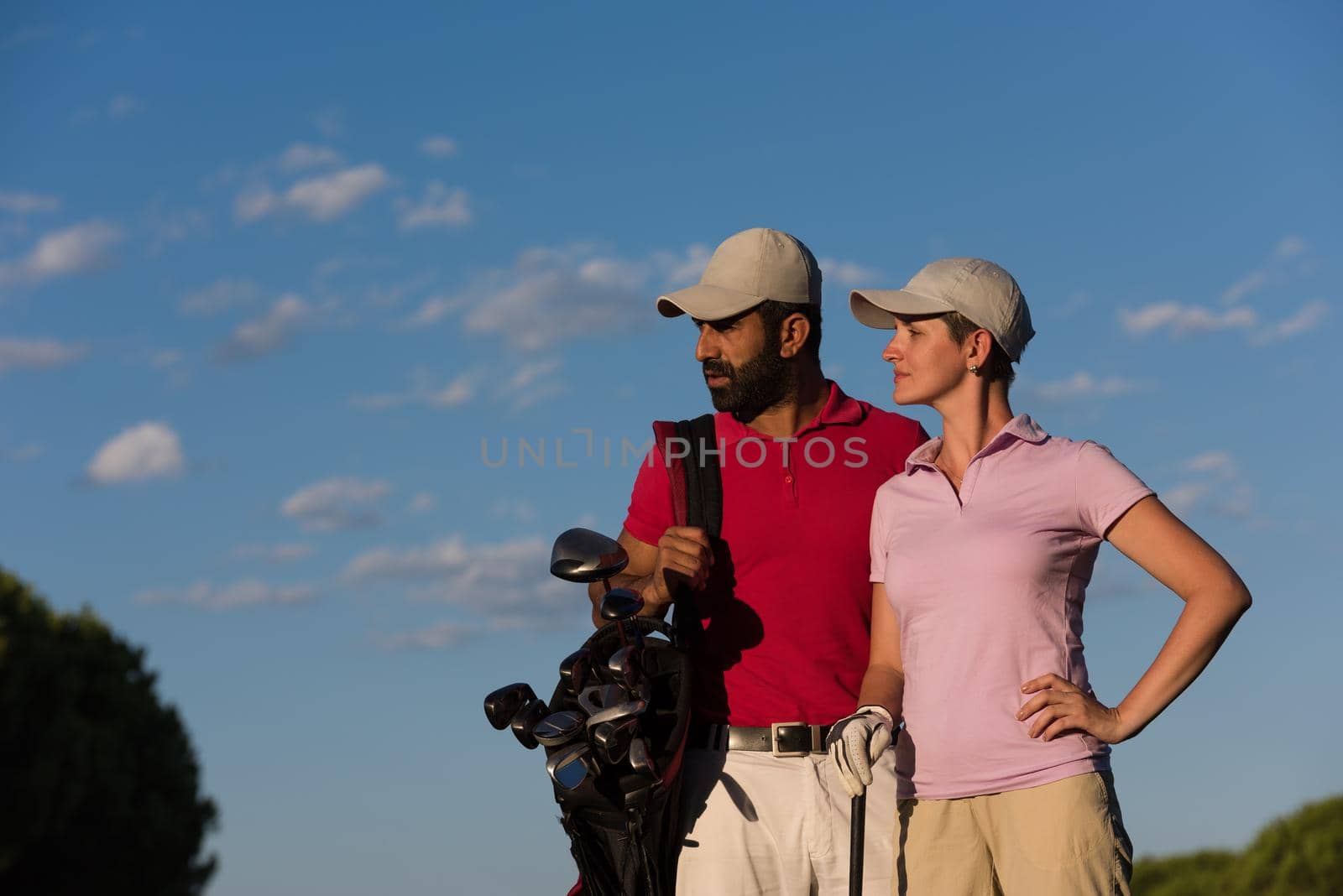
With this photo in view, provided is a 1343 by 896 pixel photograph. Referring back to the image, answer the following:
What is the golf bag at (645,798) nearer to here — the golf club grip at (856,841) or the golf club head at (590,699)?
the golf club head at (590,699)

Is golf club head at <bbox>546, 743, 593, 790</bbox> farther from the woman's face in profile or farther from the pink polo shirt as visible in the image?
the woman's face in profile

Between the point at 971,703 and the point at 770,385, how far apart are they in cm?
180

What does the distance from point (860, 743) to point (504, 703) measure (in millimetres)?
1342

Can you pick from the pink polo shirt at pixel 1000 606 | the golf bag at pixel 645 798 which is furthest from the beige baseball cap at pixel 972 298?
the golf bag at pixel 645 798

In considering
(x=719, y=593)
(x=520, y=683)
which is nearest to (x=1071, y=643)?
(x=719, y=593)

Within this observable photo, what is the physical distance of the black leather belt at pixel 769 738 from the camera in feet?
16.2

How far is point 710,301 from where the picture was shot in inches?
218

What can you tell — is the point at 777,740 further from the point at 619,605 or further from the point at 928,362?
the point at 928,362

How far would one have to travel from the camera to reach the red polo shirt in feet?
16.6

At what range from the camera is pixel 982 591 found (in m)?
4.11

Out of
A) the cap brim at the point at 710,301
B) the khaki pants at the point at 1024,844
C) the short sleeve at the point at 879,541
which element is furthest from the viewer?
the cap brim at the point at 710,301

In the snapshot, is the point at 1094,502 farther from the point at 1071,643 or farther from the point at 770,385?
the point at 770,385

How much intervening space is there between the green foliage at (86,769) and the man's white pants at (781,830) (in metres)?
8.35

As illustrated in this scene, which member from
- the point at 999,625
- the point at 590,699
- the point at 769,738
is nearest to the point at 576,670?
the point at 590,699
